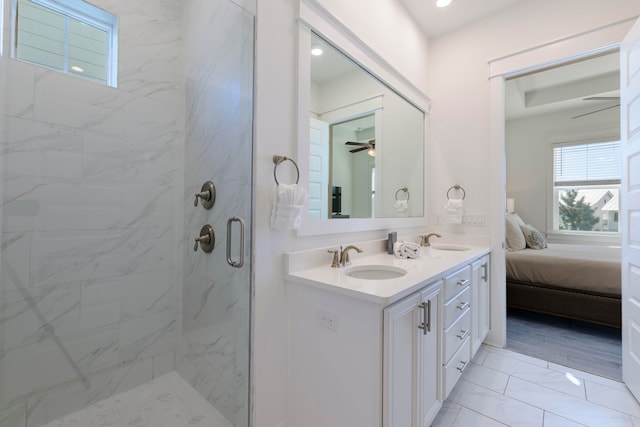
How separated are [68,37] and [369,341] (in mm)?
2358

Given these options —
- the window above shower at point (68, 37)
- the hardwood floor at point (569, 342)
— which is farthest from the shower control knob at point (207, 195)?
the hardwood floor at point (569, 342)

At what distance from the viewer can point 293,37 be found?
1487 mm

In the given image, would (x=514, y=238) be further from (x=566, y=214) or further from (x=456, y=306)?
(x=456, y=306)

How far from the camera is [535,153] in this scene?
15.6 ft

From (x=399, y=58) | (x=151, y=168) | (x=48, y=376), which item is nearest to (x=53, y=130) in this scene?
(x=151, y=168)

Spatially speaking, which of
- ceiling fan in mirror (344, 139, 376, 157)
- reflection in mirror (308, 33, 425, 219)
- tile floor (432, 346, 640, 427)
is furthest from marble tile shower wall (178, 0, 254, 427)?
tile floor (432, 346, 640, 427)

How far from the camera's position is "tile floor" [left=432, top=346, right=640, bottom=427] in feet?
5.19

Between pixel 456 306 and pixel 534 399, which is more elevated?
pixel 456 306

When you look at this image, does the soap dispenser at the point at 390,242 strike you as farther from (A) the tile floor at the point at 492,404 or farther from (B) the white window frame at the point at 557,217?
(B) the white window frame at the point at 557,217

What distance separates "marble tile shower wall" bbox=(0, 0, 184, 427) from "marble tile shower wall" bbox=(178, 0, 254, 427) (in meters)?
0.15

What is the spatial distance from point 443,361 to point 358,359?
676 mm

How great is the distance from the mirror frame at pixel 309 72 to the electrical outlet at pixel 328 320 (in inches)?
16.9

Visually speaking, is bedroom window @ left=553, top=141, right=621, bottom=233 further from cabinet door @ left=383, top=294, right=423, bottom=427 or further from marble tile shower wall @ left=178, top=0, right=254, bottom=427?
marble tile shower wall @ left=178, top=0, right=254, bottom=427

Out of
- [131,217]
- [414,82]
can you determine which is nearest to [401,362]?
[131,217]
